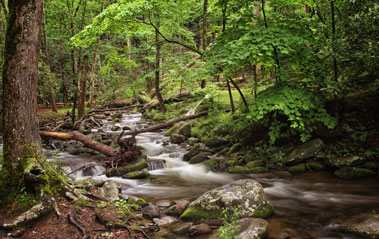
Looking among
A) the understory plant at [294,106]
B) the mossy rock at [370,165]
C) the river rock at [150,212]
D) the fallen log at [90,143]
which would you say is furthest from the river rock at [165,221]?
the mossy rock at [370,165]

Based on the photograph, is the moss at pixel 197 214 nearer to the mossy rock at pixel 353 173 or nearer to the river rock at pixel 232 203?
the river rock at pixel 232 203

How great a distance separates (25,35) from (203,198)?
4900 mm

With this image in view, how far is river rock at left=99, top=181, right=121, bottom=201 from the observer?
602cm

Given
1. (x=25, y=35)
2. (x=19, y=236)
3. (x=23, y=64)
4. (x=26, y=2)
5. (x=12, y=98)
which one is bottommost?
(x=19, y=236)

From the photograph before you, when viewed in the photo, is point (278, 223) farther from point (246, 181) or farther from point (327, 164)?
point (327, 164)

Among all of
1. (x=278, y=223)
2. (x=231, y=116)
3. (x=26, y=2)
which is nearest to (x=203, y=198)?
(x=278, y=223)

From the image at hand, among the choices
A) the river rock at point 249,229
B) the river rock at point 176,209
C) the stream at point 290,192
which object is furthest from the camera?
the river rock at point 176,209

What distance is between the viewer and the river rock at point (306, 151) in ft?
27.6

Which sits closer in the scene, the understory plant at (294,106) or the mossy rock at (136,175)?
the understory plant at (294,106)

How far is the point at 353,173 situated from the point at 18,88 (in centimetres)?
870

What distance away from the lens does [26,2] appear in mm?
4230

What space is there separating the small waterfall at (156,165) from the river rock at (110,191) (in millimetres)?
3307

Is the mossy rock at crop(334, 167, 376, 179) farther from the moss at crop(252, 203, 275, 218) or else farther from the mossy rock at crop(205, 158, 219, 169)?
the mossy rock at crop(205, 158, 219, 169)

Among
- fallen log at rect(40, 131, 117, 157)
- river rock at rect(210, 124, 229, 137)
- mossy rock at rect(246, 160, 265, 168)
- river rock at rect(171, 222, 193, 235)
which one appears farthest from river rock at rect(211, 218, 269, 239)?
river rock at rect(210, 124, 229, 137)
